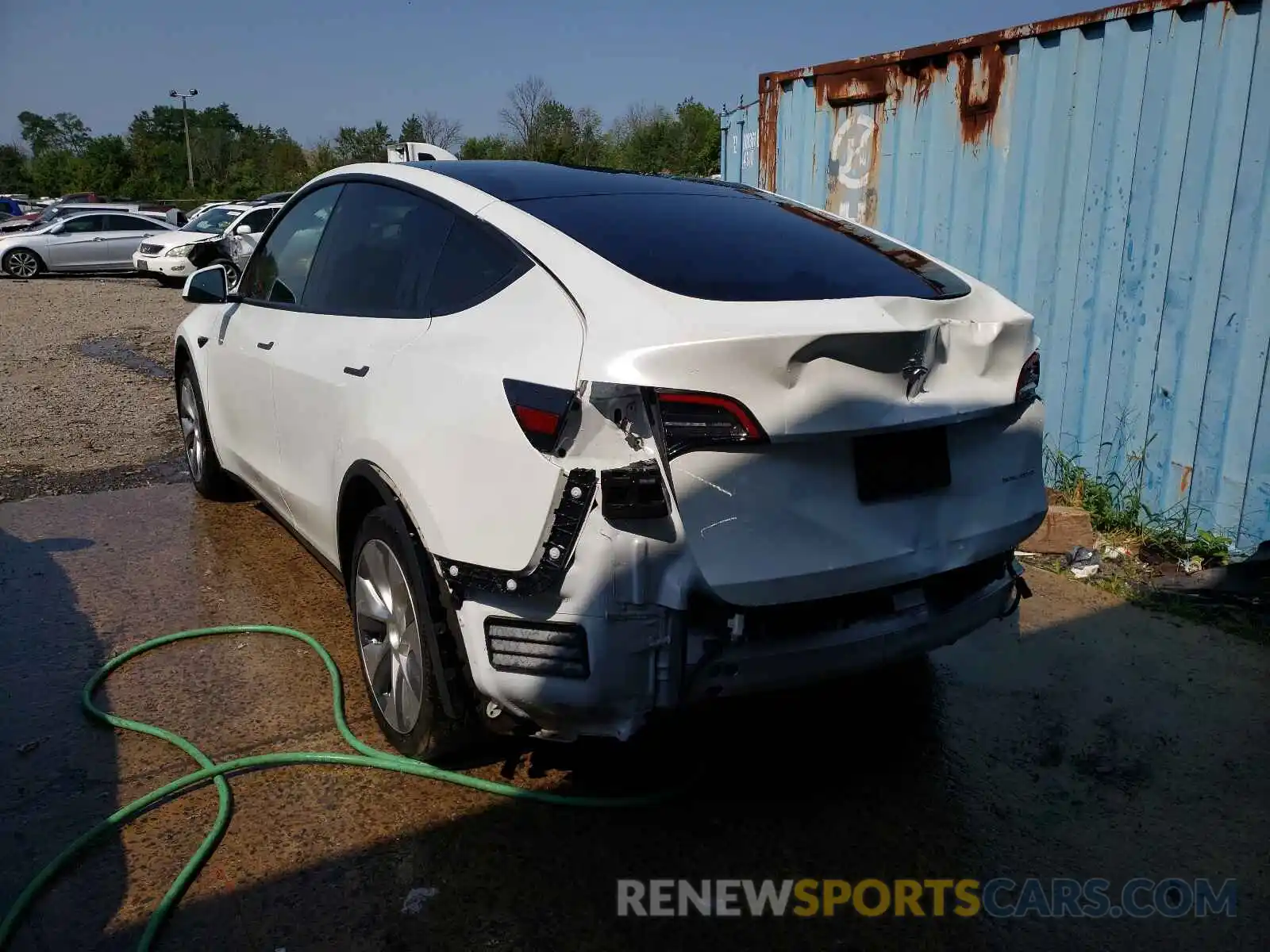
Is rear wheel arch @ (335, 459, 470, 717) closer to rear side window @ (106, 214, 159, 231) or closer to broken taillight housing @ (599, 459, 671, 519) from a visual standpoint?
broken taillight housing @ (599, 459, 671, 519)

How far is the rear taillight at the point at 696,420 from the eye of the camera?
226cm

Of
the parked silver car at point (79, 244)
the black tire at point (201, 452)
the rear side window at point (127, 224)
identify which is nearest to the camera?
the black tire at point (201, 452)

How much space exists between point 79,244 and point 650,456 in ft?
77.7

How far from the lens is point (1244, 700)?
11.8 feet

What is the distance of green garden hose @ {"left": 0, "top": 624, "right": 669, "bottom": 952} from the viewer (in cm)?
243

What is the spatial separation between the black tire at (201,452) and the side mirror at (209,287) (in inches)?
23.9

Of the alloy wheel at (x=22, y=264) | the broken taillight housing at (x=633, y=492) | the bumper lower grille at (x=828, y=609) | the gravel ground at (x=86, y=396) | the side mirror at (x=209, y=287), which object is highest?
the side mirror at (x=209, y=287)

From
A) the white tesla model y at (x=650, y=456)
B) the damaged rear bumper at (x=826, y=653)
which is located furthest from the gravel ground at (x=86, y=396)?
the damaged rear bumper at (x=826, y=653)

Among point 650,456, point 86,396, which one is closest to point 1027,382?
point 650,456

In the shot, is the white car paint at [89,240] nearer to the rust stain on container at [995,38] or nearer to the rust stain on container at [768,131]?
the rust stain on container at [768,131]

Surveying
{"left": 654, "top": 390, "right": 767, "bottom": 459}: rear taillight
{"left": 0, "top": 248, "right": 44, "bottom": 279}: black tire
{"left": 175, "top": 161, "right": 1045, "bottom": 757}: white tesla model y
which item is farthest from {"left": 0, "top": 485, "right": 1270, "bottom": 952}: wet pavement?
{"left": 0, "top": 248, "right": 44, "bottom": 279}: black tire

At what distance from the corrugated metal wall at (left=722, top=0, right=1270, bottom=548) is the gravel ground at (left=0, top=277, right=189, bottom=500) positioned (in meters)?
5.17

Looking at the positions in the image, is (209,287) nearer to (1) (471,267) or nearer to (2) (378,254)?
(2) (378,254)

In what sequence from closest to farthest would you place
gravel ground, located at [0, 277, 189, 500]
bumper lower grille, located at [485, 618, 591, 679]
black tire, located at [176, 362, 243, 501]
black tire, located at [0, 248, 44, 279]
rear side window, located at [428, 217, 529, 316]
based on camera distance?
1. bumper lower grille, located at [485, 618, 591, 679]
2. rear side window, located at [428, 217, 529, 316]
3. black tire, located at [176, 362, 243, 501]
4. gravel ground, located at [0, 277, 189, 500]
5. black tire, located at [0, 248, 44, 279]
